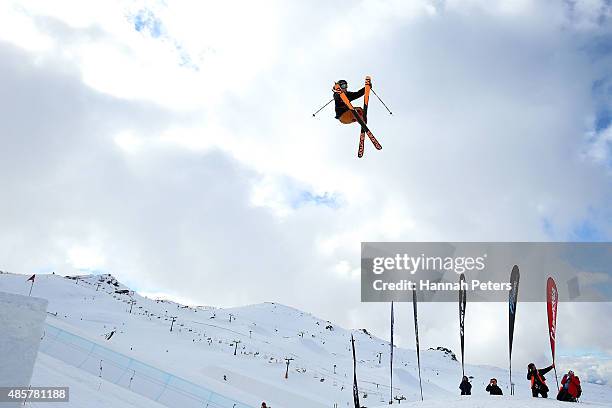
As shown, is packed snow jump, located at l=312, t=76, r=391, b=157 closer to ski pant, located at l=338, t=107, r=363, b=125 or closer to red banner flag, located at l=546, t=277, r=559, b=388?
ski pant, located at l=338, t=107, r=363, b=125

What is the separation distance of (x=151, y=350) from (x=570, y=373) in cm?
3390

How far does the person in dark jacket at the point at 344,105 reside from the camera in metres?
18.5

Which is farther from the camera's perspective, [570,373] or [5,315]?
[570,373]

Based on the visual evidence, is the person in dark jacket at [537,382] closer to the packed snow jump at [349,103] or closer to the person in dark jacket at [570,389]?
the person in dark jacket at [570,389]

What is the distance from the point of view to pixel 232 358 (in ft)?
148

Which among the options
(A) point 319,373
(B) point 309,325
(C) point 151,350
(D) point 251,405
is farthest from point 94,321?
(B) point 309,325

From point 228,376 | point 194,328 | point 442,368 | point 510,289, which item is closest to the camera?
point 510,289

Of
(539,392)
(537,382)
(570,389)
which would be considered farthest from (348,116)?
(570,389)

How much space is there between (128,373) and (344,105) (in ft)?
57.9

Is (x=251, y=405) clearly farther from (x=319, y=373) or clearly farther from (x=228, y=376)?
(x=319, y=373)

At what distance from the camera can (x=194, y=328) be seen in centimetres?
5956

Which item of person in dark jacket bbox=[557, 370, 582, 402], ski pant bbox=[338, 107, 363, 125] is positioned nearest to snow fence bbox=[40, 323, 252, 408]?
ski pant bbox=[338, 107, 363, 125]

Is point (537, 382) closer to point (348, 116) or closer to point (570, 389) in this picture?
point (570, 389)

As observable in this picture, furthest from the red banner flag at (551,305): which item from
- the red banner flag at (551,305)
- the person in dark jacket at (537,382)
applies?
the person in dark jacket at (537,382)
